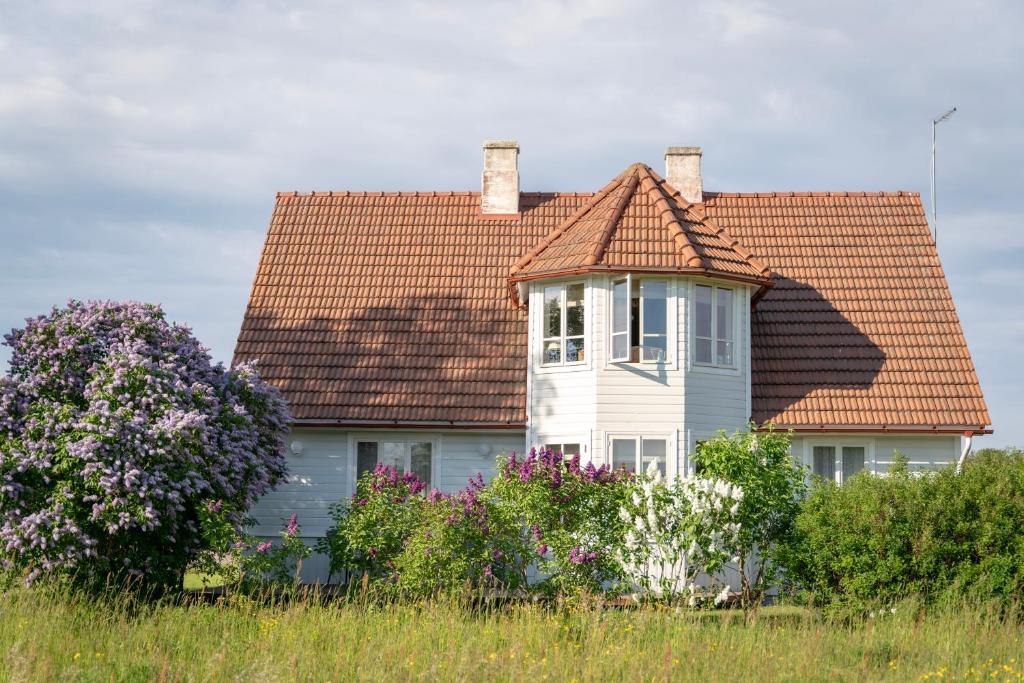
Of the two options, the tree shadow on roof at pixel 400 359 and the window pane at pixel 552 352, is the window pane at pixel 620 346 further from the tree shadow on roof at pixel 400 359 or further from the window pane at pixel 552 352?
the tree shadow on roof at pixel 400 359

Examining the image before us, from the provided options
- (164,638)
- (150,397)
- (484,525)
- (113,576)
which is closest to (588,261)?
(484,525)

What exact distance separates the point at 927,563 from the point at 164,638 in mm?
9832

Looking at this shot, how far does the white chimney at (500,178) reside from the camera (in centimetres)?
2703

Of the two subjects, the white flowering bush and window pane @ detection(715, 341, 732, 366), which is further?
window pane @ detection(715, 341, 732, 366)

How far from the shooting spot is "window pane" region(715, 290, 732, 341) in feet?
73.2

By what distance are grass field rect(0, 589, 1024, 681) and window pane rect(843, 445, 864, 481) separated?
7356 millimetres

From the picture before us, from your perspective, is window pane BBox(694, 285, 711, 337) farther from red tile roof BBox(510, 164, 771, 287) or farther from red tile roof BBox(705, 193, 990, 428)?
red tile roof BBox(705, 193, 990, 428)

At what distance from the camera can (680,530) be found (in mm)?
17297

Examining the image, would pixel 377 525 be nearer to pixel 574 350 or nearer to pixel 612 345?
pixel 574 350

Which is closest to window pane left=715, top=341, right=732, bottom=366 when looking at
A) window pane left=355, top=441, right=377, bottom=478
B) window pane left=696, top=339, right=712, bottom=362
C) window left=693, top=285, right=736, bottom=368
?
window left=693, top=285, right=736, bottom=368

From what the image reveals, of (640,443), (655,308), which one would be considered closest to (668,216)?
(655,308)

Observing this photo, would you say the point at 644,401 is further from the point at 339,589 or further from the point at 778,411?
the point at 339,589

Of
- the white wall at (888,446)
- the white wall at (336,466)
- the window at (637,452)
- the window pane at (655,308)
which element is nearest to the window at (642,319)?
the window pane at (655,308)

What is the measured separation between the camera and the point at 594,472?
58.6ft
